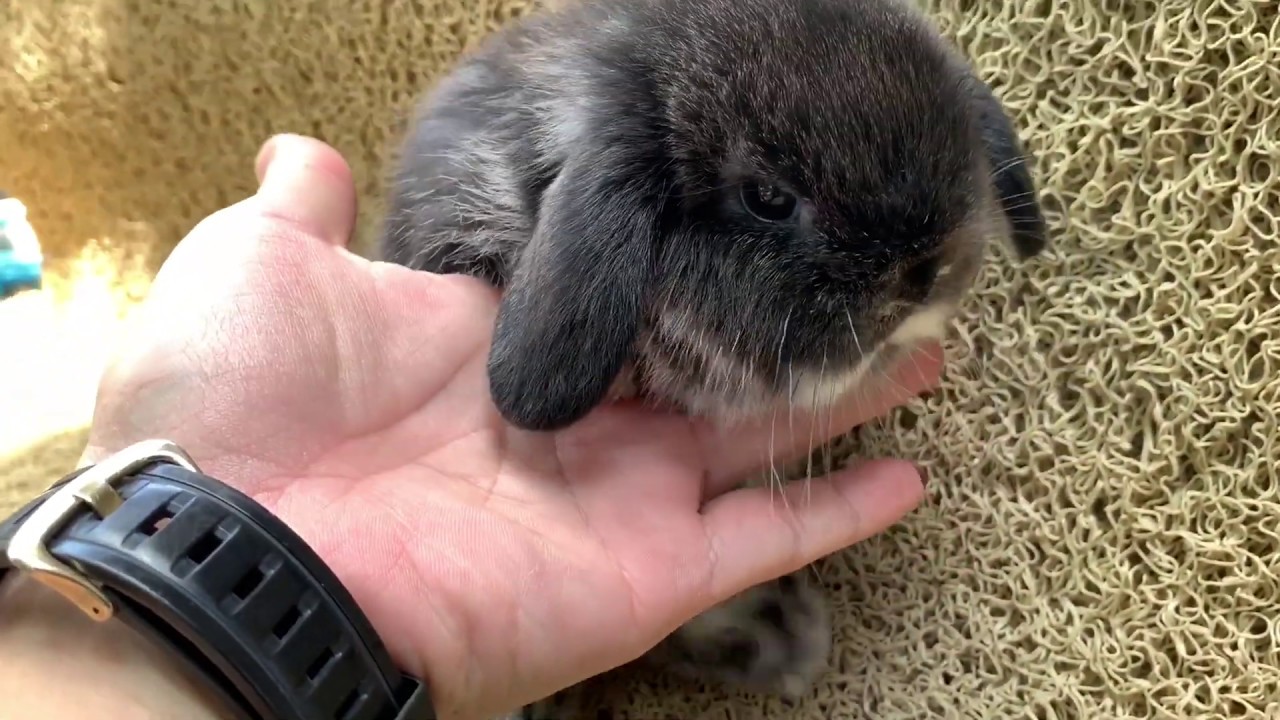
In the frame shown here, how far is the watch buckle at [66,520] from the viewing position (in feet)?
2.83

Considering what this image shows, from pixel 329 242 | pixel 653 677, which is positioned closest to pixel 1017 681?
pixel 653 677

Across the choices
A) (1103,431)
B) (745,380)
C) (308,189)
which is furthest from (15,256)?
(1103,431)

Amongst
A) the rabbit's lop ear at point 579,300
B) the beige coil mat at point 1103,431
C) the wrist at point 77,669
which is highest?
the rabbit's lop ear at point 579,300

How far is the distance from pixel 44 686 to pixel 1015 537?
3.90 feet

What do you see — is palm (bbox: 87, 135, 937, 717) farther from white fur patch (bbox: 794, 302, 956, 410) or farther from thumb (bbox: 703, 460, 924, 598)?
white fur patch (bbox: 794, 302, 956, 410)

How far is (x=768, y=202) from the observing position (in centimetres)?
106

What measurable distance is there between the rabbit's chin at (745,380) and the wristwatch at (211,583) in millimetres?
434

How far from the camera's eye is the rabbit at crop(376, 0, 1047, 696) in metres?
1.03

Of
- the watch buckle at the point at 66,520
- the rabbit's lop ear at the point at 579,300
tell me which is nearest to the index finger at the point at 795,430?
the rabbit's lop ear at the point at 579,300

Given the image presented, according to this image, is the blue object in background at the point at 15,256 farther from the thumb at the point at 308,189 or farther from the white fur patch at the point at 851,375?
the white fur patch at the point at 851,375

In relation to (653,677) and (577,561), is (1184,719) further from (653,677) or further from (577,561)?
(577,561)

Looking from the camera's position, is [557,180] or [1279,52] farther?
[1279,52]

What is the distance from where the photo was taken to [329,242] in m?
1.33

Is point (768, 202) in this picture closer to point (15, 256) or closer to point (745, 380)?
point (745, 380)
